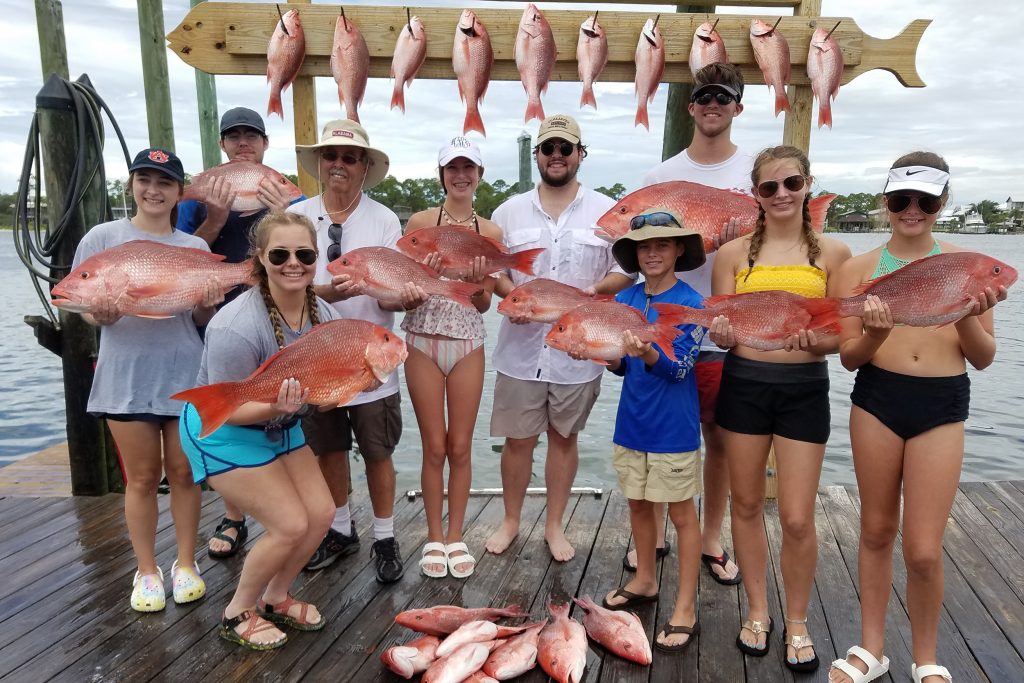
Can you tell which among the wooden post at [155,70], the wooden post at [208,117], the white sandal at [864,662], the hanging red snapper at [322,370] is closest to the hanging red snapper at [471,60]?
the hanging red snapper at [322,370]

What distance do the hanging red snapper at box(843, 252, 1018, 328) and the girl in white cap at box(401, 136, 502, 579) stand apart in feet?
6.26

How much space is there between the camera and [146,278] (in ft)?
9.85

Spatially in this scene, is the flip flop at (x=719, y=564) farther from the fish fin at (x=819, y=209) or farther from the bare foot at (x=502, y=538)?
the fish fin at (x=819, y=209)

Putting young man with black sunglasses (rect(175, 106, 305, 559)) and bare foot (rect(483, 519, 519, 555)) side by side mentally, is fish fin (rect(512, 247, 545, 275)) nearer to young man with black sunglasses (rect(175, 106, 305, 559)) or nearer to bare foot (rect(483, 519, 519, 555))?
young man with black sunglasses (rect(175, 106, 305, 559))

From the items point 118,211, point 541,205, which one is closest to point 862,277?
point 541,205

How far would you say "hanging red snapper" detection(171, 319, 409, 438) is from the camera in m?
2.48

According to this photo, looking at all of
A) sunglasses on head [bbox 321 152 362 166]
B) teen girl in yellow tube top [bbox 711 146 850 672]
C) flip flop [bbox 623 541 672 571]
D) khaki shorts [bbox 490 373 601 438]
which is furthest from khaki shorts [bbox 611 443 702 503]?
sunglasses on head [bbox 321 152 362 166]

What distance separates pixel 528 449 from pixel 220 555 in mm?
1951

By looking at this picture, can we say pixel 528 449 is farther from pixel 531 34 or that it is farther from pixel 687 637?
pixel 531 34

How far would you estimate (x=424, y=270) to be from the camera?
10.8 ft

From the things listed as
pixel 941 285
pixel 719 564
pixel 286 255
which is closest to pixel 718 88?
pixel 941 285

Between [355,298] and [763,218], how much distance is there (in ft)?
6.84

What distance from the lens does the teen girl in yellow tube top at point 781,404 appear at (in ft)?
9.23

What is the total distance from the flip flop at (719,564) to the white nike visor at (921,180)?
6.96 ft
